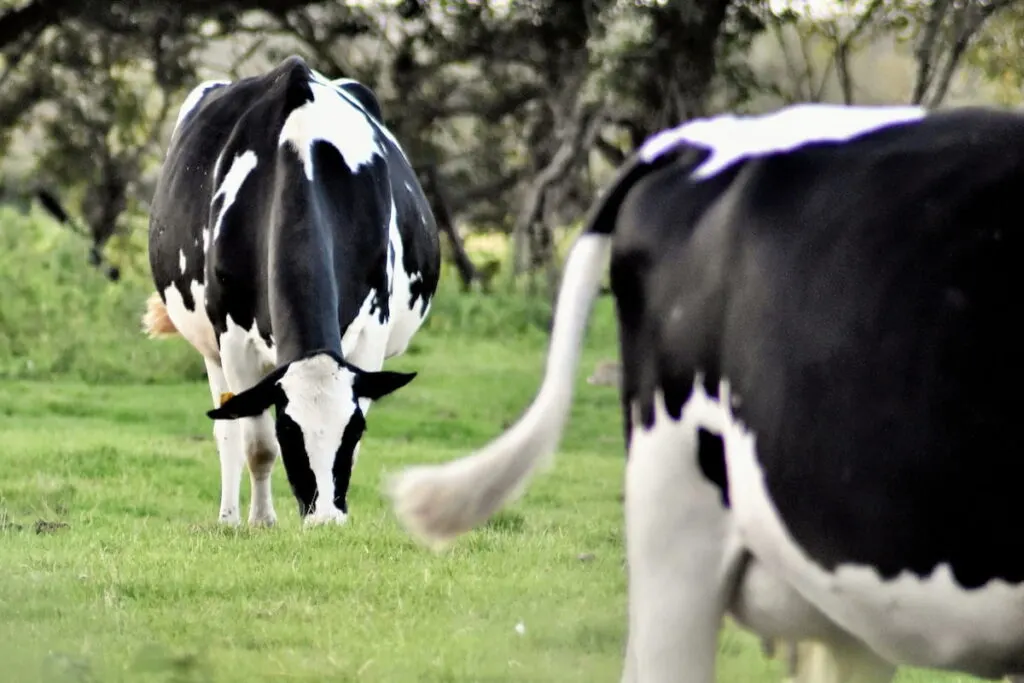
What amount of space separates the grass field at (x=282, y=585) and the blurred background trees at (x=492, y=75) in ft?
25.7

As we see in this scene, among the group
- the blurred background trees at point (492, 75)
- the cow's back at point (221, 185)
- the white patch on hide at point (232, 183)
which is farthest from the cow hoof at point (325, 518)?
the blurred background trees at point (492, 75)

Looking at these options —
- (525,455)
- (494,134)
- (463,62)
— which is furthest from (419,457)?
(494,134)

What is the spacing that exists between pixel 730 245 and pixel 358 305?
510 centimetres

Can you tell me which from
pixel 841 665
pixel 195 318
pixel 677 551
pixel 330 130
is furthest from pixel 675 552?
pixel 195 318

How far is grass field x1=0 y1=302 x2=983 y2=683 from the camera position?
16.7ft

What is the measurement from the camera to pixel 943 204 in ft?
9.21

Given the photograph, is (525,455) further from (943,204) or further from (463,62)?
→ (463,62)

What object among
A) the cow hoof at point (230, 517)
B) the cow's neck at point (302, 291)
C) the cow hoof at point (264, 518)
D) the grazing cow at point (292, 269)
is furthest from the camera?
the cow hoof at point (230, 517)

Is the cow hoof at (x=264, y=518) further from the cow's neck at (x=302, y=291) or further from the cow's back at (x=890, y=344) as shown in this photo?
the cow's back at (x=890, y=344)

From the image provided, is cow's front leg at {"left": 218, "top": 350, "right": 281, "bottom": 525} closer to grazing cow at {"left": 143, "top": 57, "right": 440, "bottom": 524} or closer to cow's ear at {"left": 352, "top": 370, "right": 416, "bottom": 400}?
grazing cow at {"left": 143, "top": 57, "right": 440, "bottom": 524}

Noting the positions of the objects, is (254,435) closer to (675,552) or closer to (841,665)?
(841,665)

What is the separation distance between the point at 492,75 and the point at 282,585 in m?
16.5

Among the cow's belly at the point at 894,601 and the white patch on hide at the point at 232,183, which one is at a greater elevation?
the cow's belly at the point at 894,601

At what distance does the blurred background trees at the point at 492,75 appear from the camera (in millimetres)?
17469
